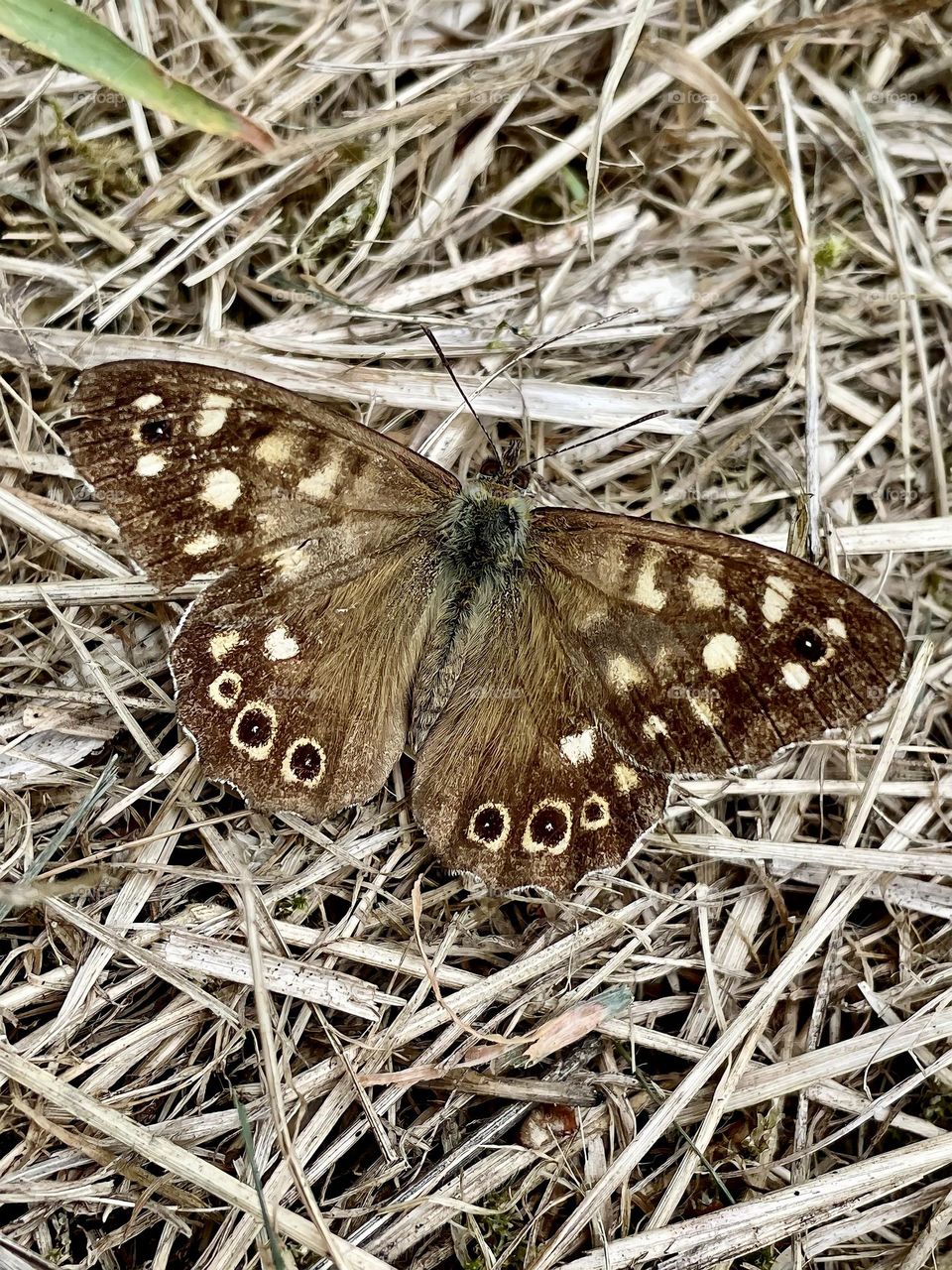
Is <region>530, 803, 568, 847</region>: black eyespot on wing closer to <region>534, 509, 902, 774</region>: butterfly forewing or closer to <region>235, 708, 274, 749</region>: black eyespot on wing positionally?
<region>534, 509, 902, 774</region>: butterfly forewing

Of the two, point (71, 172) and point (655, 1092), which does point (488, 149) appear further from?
point (655, 1092)

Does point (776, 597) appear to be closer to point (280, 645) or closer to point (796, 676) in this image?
point (796, 676)

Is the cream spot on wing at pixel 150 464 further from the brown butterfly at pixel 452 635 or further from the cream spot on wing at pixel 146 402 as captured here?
the cream spot on wing at pixel 146 402

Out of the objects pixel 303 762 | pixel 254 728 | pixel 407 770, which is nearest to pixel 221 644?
pixel 254 728

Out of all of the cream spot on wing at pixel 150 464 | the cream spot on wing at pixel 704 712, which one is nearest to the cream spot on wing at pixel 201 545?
the cream spot on wing at pixel 150 464

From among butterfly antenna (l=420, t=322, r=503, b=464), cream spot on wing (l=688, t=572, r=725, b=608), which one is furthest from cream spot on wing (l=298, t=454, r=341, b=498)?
cream spot on wing (l=688, t=572, r=725, b=608)

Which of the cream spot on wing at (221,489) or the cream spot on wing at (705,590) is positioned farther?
the cream spot on wing at (221,489)
